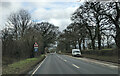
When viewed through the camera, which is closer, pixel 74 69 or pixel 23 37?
pixel 74 69

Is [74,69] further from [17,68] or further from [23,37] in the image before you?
Result: [23,37]

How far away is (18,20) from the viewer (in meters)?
39.9

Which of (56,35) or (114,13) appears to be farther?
(56,35)

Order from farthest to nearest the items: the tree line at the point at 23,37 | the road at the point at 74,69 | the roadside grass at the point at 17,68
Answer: the tree line at the point at 23,37 < the road at the point at 74,69 < the roadside grass at the point at 17,68

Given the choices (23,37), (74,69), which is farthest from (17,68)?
(23,37)

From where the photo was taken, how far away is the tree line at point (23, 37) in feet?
70.1

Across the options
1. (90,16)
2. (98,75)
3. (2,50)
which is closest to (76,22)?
(90,16)

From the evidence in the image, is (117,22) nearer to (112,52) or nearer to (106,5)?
(106,5)

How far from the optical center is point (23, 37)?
28500 mm

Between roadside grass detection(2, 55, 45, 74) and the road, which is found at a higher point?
roadside grass detection(2, 55, 45, 74)

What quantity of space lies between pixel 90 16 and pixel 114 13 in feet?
25.1

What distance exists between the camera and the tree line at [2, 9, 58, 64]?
21.4m

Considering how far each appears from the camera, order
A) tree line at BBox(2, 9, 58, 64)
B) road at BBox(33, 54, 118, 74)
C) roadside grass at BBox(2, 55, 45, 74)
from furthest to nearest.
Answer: tree line at BBox(2, 9, 58, 64) < road at BBox(33, 54, 118, 74) < roadside grass at BBox(2, 55, 45, 74)

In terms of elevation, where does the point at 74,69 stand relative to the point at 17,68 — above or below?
below
